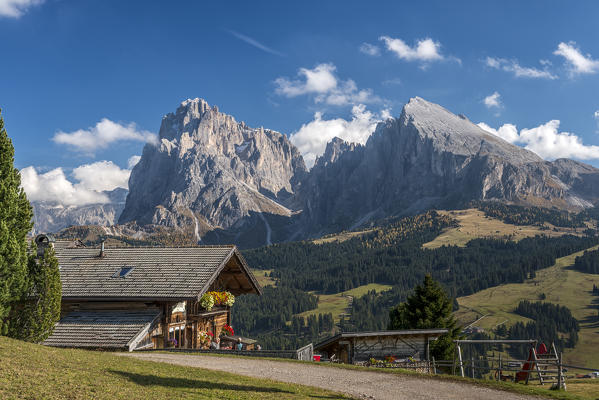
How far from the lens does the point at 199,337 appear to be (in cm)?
3381

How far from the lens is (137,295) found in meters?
29.1

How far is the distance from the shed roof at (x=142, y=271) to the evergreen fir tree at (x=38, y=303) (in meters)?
5.63

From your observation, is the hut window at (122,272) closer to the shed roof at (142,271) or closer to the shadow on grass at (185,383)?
the shed roof at (142,271)

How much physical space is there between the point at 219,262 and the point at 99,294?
26.0ft

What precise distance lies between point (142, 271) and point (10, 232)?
1113 centimetres

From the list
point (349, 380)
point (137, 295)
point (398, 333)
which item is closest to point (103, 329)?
point (137, 295)

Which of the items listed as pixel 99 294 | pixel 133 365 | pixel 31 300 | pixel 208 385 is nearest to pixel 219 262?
A: pixel 99 294

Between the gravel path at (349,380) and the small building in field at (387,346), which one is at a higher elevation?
the gravel path at (349,380)

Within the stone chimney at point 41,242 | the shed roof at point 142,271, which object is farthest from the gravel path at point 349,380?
the stone chimney at point 41,242

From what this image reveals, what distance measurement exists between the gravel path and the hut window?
336 inches

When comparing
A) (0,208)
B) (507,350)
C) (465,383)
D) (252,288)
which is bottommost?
(507,350)

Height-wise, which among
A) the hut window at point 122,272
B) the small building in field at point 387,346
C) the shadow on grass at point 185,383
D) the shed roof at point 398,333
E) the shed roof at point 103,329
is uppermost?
the hut window at point 122,272

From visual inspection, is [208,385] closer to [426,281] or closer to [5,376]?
[5,376]

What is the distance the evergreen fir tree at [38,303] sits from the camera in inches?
904
